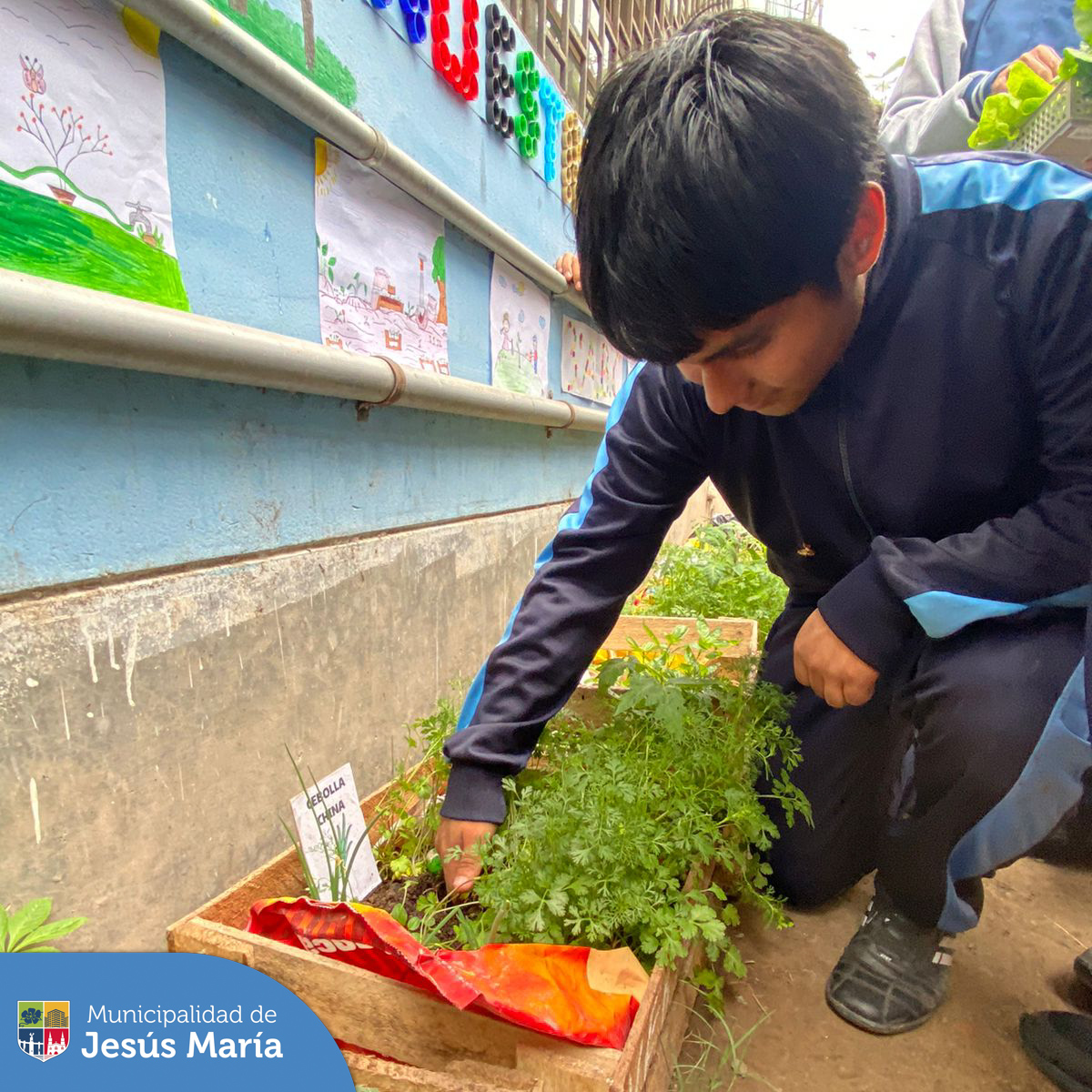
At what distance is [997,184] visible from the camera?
1101mm

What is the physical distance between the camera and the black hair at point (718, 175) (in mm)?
813

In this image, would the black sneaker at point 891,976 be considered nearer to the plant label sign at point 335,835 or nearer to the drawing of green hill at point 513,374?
the plant label sign at point 335,835

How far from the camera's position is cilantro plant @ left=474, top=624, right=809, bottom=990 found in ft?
3.03

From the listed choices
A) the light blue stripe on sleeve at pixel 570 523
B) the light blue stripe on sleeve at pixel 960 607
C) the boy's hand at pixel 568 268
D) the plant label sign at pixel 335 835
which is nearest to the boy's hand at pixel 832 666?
the light blue stripe on sleeve at pixel 960 607

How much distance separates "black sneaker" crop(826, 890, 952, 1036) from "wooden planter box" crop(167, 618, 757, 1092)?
368mm

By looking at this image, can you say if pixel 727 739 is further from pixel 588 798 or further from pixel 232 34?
pixel 232 34

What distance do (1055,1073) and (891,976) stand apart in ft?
0.78

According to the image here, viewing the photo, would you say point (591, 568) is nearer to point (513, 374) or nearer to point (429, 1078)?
point (429, 1078)

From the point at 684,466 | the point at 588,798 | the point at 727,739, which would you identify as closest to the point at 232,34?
the point at 684,466

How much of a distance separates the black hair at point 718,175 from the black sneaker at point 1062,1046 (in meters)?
1.21

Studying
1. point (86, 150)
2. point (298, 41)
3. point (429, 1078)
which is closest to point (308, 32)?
point (298, 41)

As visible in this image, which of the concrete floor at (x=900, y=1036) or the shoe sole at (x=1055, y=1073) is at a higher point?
the shoe sole at (x=1055, y=1073)

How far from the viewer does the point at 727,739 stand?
1264 millimetres

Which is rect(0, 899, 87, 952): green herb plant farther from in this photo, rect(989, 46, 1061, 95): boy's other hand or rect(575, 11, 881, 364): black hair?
rect(989, 46, 1061, 95): boy's other hand
